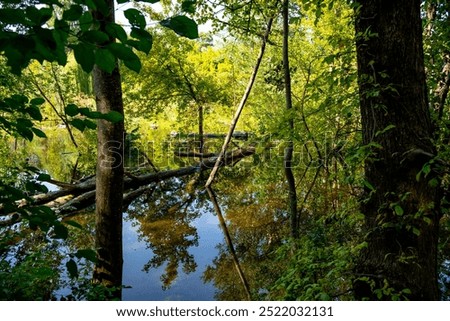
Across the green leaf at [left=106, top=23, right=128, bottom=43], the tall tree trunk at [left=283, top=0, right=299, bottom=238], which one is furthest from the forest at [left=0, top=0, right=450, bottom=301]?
the tall tree trunk at [left=283, top=0, right=299, bottom=238]

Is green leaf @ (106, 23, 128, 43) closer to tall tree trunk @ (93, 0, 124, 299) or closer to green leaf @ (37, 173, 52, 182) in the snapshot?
green leaf @ (37, 173, 52, 182)

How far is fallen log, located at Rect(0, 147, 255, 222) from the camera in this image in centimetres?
1050

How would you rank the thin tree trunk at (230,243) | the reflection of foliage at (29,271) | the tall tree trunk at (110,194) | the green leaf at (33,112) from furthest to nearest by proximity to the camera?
the thin tree trunk at (230,243) → the tall tree trunk at (110,194) → the reflection of foliage at (29,271) → the green leaf at (33,112)

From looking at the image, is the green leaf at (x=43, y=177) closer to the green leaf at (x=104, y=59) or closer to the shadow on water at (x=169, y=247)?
the green leaf at (x=104, y=59)

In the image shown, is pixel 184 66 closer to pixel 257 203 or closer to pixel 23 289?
pixel 257 203

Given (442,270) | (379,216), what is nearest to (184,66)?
(442,270)

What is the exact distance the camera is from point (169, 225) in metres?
10.8

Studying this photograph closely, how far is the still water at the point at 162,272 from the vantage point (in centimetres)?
704

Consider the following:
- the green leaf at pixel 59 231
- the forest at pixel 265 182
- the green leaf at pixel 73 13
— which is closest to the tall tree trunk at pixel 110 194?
the forest at pixel 265 182

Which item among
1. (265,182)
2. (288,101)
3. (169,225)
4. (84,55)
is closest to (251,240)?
(169,225)

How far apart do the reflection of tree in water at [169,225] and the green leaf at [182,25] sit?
713 cm

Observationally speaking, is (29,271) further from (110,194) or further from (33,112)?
(33,112)

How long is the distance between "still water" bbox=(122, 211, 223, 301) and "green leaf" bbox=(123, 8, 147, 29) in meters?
6.48

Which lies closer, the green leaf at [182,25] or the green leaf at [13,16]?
the green leaf at [13,16]
